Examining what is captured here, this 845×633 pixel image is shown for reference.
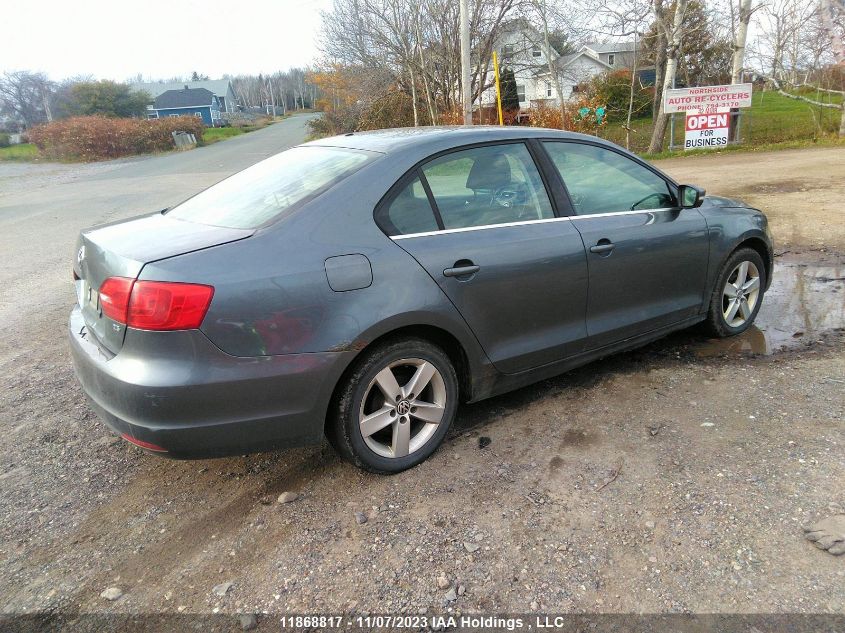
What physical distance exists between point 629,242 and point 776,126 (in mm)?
22547

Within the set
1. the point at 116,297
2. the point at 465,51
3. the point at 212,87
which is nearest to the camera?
the point at 116,297

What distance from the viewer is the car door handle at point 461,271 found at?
3.06 m

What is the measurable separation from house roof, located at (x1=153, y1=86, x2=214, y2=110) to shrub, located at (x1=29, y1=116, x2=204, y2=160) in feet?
154

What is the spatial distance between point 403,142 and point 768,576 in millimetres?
2543

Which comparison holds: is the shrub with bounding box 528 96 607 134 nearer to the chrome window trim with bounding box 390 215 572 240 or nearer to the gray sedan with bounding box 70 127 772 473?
the gray sedan with bounding box 70 127 772 473

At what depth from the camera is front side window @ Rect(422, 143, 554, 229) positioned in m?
3.25

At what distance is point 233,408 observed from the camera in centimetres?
260

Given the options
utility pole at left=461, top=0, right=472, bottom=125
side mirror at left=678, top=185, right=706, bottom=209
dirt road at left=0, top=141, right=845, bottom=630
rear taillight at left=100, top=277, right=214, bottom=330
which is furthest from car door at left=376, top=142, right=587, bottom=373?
utility pole at left=461, top=0, right=472, bottom=125

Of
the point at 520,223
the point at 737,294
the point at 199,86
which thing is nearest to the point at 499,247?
the point at 520,223

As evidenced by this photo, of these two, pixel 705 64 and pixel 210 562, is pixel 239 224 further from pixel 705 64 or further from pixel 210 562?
pixel 705 64

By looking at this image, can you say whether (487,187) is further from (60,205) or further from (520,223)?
A: (60,205)

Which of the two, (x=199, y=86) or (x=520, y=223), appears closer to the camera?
(x=520, y=223)

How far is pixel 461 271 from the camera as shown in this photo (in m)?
3.09

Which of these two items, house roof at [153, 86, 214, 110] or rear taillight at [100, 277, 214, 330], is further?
house roof at [153, 86, 214, 110]
